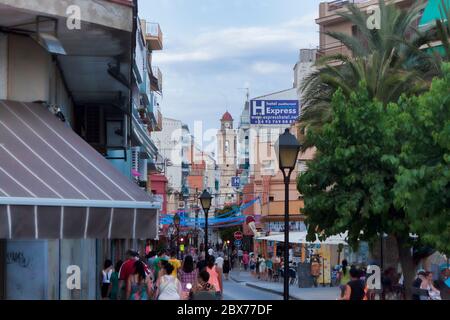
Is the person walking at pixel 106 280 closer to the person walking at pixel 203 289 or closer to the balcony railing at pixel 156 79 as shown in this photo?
the person walking at pixel 203 289

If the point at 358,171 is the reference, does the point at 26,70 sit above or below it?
above

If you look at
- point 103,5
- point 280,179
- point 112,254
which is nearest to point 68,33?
point 103,5

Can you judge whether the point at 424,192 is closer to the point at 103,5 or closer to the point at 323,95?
the point at 103,5

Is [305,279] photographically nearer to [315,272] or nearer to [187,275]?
[315,272]

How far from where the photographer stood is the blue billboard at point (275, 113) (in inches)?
1796

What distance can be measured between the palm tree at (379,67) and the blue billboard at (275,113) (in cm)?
792

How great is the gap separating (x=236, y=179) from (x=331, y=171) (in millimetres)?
83910

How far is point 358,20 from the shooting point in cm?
3519

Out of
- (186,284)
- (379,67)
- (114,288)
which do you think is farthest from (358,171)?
(114,288)

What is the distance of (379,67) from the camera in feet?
107

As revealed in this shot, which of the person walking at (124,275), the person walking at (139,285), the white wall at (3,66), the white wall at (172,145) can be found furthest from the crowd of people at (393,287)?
the white wall at (172,145)

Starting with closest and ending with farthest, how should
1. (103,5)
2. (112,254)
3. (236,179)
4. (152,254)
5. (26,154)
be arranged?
(26,154), (103,5), (152,254), (112,254), (236,179)

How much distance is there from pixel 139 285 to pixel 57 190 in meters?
5.97

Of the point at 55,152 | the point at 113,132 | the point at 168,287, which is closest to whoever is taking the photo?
the point at 55,152
